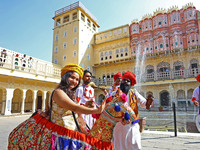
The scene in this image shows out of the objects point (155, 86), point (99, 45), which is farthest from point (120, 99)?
point (99, 45)

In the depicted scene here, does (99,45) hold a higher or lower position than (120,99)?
higher

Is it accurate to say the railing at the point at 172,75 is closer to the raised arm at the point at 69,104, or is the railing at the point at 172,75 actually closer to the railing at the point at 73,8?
the railing at the point at 73,8

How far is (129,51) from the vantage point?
20.5m

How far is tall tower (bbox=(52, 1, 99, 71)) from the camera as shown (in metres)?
21.0

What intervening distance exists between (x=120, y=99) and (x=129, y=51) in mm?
19737

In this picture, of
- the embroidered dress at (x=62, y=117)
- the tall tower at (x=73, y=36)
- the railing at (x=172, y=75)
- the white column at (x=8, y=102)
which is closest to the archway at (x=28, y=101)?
the white column at (x=8, y=102)

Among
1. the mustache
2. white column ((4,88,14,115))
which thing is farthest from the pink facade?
the mustache

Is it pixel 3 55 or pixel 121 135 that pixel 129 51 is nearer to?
→ pixel 3 55

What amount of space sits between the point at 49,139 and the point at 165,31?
66.7 feet

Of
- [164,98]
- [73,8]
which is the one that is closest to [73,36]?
[73,8]

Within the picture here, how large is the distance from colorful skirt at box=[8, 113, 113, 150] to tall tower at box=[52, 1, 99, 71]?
18970 mm

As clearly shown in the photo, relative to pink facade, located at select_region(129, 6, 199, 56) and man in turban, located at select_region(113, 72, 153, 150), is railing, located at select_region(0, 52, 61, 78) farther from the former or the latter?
pink facade, located at select_region(129, 6, 199, 56)

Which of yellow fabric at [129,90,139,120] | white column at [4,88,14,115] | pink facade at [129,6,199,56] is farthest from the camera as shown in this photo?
pink facade at [129,6,199,56]

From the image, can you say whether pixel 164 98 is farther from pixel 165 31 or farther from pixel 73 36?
pixel 73 36
